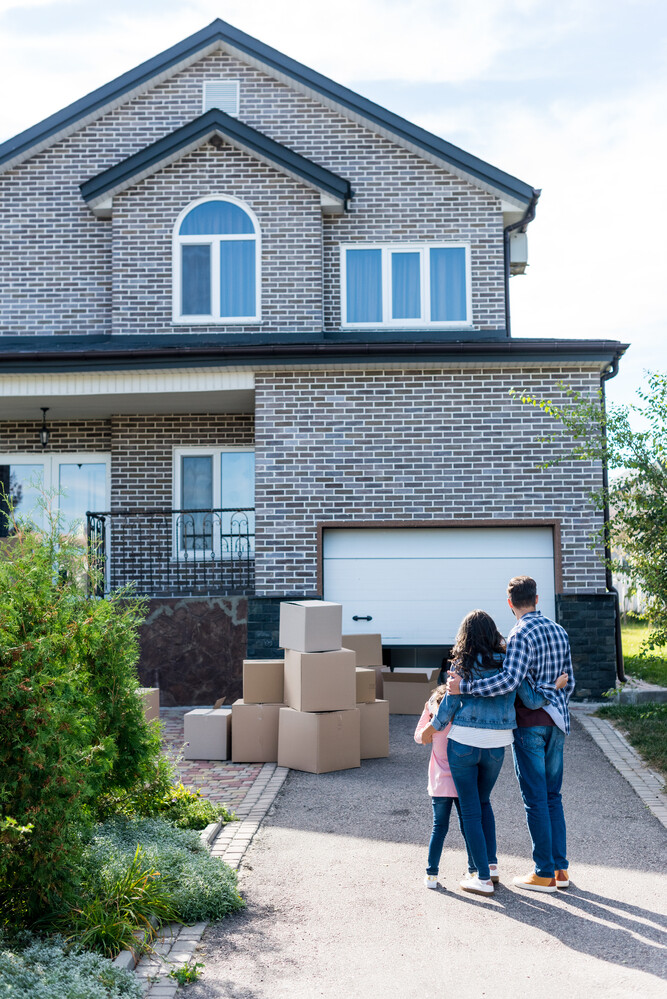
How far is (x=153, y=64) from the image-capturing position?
14.4m

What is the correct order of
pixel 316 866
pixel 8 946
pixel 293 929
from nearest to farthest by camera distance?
pixel 8 946 < pixel 293 929 < pixel 316 866

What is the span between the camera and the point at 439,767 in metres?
5.38

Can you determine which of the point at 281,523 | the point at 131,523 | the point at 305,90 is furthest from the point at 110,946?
the point at 305,90

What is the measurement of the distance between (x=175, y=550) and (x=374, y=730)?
5531 millimetres

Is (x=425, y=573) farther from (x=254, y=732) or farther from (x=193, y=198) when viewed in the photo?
(x=193, y=198)

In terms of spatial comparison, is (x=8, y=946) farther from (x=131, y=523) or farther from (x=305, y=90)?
(x=305, y=90)

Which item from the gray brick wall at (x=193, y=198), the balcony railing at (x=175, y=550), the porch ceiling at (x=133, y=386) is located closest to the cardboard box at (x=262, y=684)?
the balcony railing at (x=175, y=550)

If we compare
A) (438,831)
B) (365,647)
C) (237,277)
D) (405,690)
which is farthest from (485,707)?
(237,277)

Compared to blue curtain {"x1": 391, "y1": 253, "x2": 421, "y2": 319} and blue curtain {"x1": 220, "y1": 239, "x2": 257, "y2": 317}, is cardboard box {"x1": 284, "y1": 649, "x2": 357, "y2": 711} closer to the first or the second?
blue curtain {"x1": 220, "y1": 239, "x2": 257, "y2": 317}

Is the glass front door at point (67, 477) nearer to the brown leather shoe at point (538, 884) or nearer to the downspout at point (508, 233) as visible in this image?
the downspout at point (508, 233)

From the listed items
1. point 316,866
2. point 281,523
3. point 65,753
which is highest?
point 281,523

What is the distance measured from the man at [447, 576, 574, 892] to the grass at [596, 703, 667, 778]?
3.04 metres

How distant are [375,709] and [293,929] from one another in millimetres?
3868

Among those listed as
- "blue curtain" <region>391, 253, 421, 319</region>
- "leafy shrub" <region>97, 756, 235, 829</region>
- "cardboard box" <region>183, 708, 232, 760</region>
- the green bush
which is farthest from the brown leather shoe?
"blue curtain" <region>391, 253, 421, 319</region>
